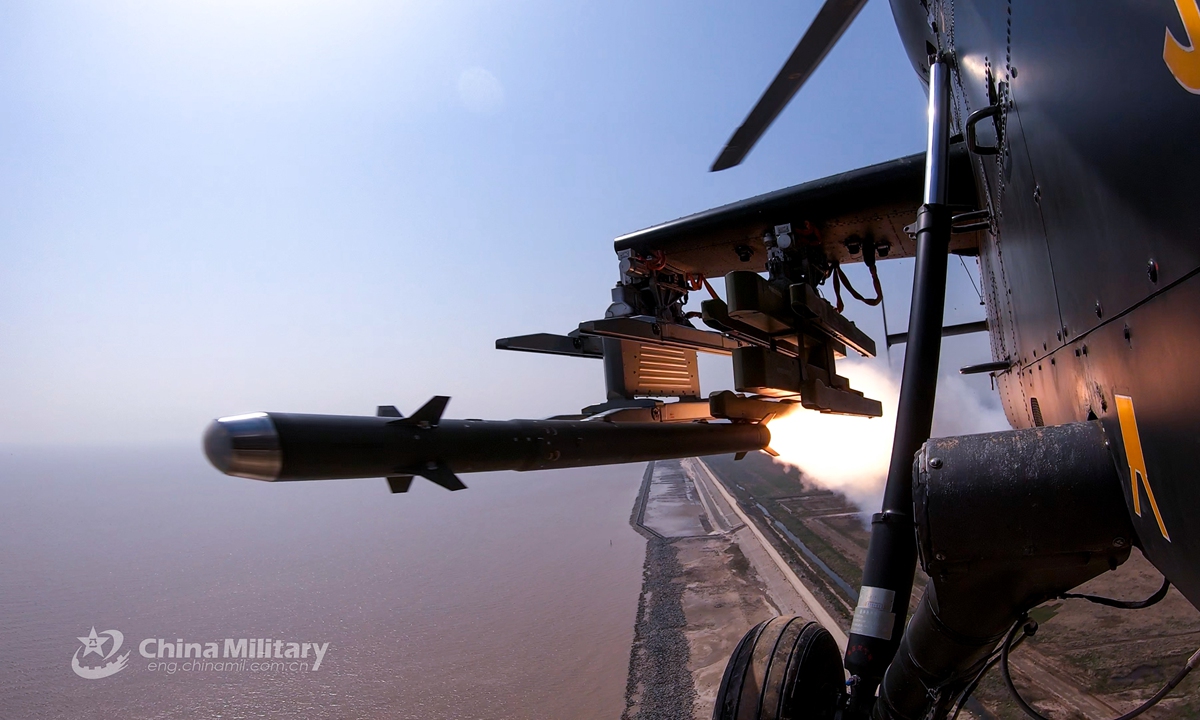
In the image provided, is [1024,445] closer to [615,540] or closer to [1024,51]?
[1024,51]

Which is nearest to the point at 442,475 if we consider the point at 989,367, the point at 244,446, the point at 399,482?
the point at 399,482

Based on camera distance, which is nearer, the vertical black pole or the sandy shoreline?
the vertical black pole

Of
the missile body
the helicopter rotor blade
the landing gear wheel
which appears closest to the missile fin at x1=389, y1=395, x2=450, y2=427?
the missile body

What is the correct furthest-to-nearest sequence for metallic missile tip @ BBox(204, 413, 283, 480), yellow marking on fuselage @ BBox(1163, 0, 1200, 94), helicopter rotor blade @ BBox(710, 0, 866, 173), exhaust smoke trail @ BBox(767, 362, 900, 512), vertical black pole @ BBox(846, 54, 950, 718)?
1. exhaust smoke trail @ BBox(767, 362, 900, 512)
2. helicopter rotor blade @ BBox(710, 0, 866, 173)
3. metallic missile tip @ BBox(204, 413, 283, 480)
4. vertical black pole @ BBox(846, 54, 950, 718)
5. yellow marking on fuselage @ BBox(1163, 0, 1200, 94)

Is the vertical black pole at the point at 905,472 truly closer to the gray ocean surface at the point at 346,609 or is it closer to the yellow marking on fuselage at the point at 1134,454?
the yellow marking on fuselage at the point at 1134,454

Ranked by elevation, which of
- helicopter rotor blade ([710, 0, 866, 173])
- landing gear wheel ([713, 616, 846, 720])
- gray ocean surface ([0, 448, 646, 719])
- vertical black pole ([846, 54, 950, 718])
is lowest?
gray ocean surface ([0, 448, 646, 719])

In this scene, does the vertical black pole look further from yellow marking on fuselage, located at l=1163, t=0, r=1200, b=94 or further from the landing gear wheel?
yellow marking on fuselage, located at l=1163, t=0, r=1200, b=94
